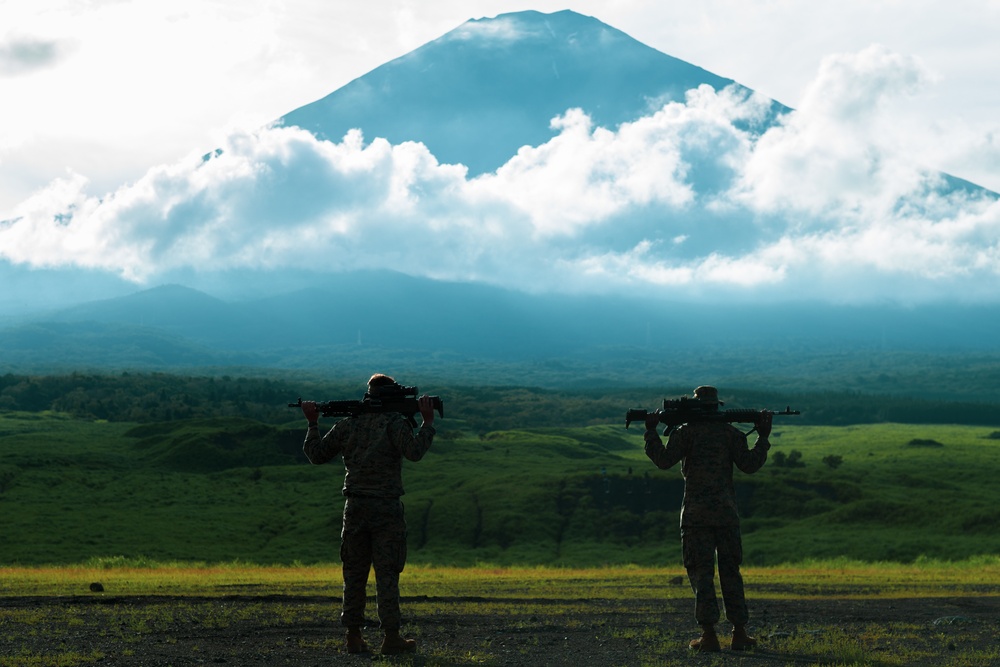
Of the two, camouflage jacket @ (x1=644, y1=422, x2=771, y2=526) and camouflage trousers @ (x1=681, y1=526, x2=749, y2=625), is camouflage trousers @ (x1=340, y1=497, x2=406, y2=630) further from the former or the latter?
camouflage trousers @ (x1=681, y1=526, x2=749, y2=625)

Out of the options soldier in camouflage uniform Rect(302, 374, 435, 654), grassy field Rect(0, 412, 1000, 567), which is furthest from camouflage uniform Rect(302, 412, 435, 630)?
grassy field Rect(0, 412, 1000, 567)

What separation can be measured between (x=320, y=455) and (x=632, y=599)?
1211 cm

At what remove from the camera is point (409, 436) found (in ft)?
48.3

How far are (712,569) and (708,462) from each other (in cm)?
152

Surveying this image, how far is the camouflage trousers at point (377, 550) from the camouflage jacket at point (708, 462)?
381 centimetres

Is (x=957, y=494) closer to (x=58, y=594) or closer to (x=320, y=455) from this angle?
(x=58, y=594)

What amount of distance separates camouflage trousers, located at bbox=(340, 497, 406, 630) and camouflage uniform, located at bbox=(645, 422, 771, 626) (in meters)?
3.79

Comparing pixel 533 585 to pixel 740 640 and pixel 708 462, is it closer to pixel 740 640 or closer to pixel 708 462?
pixel 740 640

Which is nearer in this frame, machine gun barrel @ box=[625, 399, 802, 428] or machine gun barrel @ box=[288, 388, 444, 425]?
machine gun barrel @ box=[288, 388, 444, 425]

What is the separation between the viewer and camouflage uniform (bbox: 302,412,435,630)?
14.9 metres

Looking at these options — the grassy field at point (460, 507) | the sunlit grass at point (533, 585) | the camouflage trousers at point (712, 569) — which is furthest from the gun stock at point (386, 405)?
the grassy field at point (460, 507)

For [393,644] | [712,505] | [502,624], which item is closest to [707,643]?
[712,505]

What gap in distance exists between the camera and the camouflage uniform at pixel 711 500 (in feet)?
52.5

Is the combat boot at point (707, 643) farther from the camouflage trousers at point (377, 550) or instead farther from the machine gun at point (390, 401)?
the machine gun at point (390, 401)
